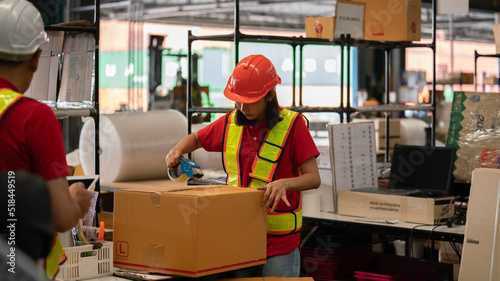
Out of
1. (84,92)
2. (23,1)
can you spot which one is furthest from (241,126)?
(23,1)

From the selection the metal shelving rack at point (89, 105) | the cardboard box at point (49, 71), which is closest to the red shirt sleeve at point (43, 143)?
the metal shelving rack at point (89, 105)

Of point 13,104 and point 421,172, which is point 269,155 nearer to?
point 13,104

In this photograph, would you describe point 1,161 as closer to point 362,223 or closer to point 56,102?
point 56,102

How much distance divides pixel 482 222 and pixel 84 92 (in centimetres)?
208

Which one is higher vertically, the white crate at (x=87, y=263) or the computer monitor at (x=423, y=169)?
the computer monitor at (x=423, y=169)

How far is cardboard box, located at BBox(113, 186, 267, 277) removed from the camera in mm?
2195

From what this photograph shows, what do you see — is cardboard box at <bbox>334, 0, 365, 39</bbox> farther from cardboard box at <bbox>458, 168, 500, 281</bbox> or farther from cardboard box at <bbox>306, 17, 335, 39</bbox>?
cardboard box at <bbox>458, 168, 500, 281</bbox>

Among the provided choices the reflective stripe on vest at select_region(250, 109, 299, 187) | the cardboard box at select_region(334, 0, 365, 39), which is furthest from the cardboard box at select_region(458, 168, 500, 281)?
the cardboard box at select_region(334, 0, 365, 39)

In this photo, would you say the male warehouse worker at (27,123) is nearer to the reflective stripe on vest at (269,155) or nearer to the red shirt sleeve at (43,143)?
the red shirt sleeve at (43,143)

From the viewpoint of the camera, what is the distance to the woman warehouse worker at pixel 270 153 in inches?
103

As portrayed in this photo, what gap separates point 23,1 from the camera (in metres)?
1.61

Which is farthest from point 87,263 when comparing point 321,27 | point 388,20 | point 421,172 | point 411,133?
point 411,133

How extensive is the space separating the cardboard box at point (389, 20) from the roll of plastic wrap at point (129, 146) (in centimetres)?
170

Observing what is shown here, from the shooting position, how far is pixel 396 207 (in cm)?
387
